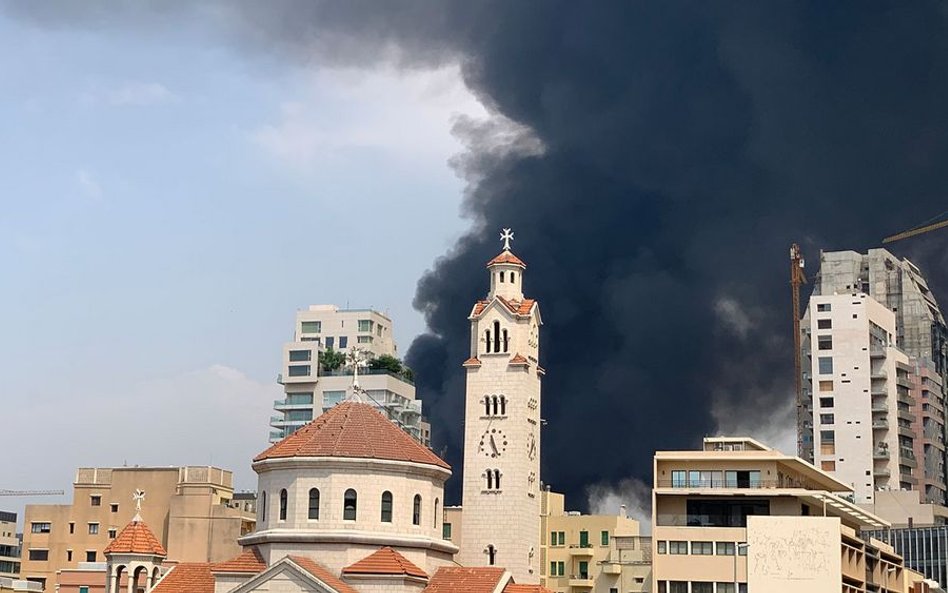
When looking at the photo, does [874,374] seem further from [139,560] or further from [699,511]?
[139,560]

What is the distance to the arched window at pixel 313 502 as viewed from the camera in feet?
292

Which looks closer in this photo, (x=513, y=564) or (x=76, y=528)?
(x=513, y=564)

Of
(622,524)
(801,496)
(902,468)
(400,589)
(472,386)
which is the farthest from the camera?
(902,468)

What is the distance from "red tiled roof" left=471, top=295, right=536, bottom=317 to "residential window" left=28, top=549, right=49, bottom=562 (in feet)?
163

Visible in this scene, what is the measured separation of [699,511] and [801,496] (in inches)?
286

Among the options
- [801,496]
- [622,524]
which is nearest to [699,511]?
[801,496]

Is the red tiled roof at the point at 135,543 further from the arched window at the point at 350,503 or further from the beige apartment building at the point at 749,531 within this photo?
the beige apartment building at the point at 749,531

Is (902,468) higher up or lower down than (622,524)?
higher up

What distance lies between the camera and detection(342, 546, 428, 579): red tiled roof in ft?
282

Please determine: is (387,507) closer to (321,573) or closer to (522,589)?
(321,573)

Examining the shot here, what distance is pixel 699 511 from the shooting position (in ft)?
378

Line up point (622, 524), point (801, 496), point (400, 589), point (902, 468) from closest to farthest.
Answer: point (400, 589)
point (801, 496)
point (622, 524)
point (902, 468)

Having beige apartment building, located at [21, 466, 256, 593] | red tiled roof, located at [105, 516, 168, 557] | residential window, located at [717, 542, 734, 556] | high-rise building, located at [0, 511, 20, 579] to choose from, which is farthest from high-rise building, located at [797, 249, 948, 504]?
red tiled roof, located at [105, 516, 168, 557]

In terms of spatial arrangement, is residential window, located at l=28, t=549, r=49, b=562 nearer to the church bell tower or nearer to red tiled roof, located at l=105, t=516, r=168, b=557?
the church bell tower
